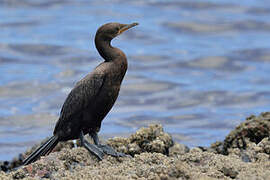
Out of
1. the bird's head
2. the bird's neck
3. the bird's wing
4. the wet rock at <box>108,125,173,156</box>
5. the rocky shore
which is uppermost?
the bird's head

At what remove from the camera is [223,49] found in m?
19.7

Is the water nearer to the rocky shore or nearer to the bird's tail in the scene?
the bird's tail

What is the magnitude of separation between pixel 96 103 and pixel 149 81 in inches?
Result: 392

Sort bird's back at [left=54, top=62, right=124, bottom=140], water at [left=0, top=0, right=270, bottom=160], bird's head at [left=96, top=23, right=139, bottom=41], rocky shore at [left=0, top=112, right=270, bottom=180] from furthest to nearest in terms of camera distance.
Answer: water at [left=0, top=0, right=270, bottom=160] < bird's head at [left=96, top=23, right=139, bottom=41] < bird's back at [left=54, top=62, right=124, bottom=140] < rocky shore at [left=0, top=112, right=270, bottom=180]

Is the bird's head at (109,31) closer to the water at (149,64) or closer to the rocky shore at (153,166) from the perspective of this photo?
the rocky shore at (153,166)

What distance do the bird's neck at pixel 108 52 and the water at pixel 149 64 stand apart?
5542 mm

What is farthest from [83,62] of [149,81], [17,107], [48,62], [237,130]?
[237,130]

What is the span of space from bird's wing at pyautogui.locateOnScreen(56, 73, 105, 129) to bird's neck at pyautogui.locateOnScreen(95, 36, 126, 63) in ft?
0.81

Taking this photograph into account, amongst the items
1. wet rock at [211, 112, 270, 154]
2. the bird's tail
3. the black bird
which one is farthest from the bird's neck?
wet rock at [211, 112, 270, 154]

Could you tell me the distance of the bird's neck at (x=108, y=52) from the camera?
24.1 feet

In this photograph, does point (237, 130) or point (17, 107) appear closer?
point (237, 130)

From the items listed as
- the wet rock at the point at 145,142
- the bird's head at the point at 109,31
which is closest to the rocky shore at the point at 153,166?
the wet rock at the point at 145,142

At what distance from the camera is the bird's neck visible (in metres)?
7.36

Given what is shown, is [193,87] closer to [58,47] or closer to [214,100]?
[214,100]
